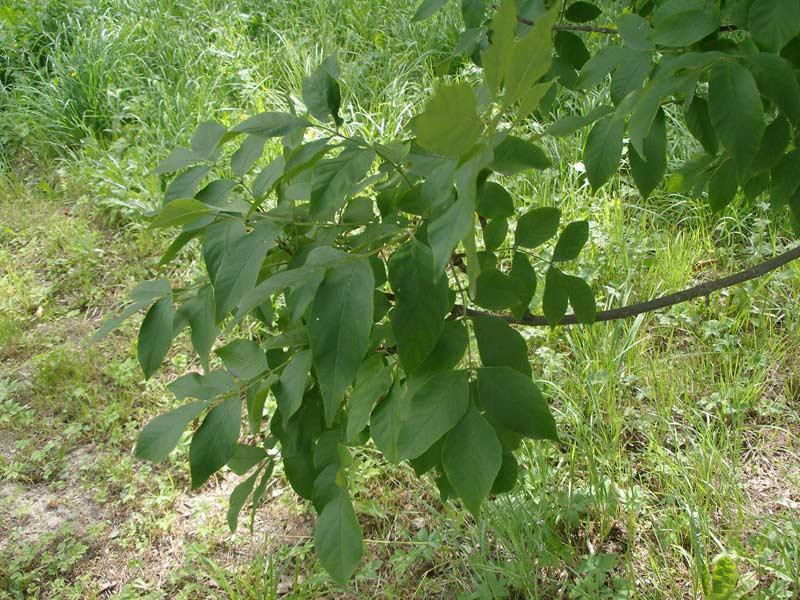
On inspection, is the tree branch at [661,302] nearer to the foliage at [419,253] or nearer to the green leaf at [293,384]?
the foliage at [419,253]

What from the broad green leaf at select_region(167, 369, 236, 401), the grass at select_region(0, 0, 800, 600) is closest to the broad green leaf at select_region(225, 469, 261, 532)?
the broad green leaf at select_region(167, 369, 236, 401)

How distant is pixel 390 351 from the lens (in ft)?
3.48

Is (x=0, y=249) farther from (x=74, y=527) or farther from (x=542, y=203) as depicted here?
(x=542, y=203)

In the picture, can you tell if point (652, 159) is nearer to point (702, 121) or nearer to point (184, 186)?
point (702, 121)

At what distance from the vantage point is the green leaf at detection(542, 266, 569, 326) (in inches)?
46.2

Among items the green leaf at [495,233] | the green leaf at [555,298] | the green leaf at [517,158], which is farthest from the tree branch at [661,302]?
the green leaf at [517,158]

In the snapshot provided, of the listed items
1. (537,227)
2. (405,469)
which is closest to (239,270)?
(537,227)

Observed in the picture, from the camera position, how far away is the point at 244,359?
1157mm

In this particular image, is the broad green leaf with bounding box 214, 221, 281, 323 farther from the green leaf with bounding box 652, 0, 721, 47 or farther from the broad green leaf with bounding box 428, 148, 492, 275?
the green leaf with bounding box 652, 0, 721, 47

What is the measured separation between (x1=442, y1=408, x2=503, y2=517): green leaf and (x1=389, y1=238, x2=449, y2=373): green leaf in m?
0.12

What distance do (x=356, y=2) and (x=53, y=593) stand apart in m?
3.87

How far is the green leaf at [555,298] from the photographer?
1.17 metres

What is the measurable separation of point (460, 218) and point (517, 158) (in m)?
0.20

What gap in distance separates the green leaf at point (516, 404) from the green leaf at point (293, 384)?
0.82 feet
